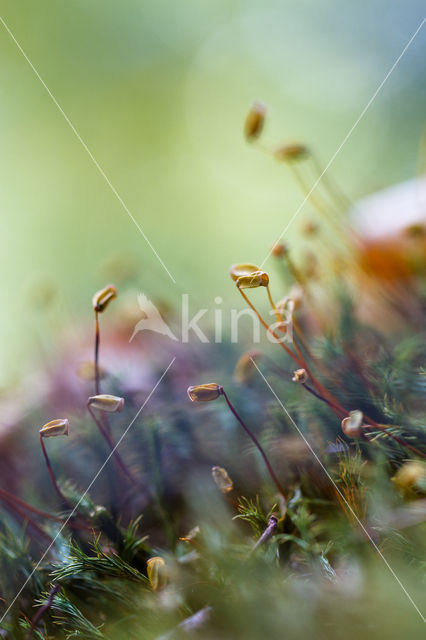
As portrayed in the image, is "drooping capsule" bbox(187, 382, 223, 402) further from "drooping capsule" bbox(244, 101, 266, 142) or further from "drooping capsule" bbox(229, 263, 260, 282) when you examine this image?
"drooping capsule" bbox(244, 101, 266, 142)

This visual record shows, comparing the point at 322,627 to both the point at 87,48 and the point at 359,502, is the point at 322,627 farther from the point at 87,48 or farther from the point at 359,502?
the point at 87,48

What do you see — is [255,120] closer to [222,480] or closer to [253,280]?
[253,280]

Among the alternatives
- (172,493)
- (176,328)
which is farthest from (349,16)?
(172,493)

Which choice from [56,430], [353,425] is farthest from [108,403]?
[353,425]

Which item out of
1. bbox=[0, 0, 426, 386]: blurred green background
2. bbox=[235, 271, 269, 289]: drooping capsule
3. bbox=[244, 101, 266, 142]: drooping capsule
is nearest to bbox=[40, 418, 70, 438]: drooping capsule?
bbox=[235, 271, 269, 289]: drooping capsule

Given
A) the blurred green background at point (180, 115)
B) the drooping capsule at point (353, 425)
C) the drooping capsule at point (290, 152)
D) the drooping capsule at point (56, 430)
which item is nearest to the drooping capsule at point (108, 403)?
the drooping capsule at point (56, 430)

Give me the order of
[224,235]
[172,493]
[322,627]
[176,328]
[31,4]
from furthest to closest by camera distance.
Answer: [31,4]
[224,235]
[176,328]
[172,493]
[322,627]

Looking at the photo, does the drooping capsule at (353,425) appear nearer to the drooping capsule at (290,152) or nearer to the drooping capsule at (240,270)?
the drooping capsule at (240,270)

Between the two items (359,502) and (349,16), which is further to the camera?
(349,16)
